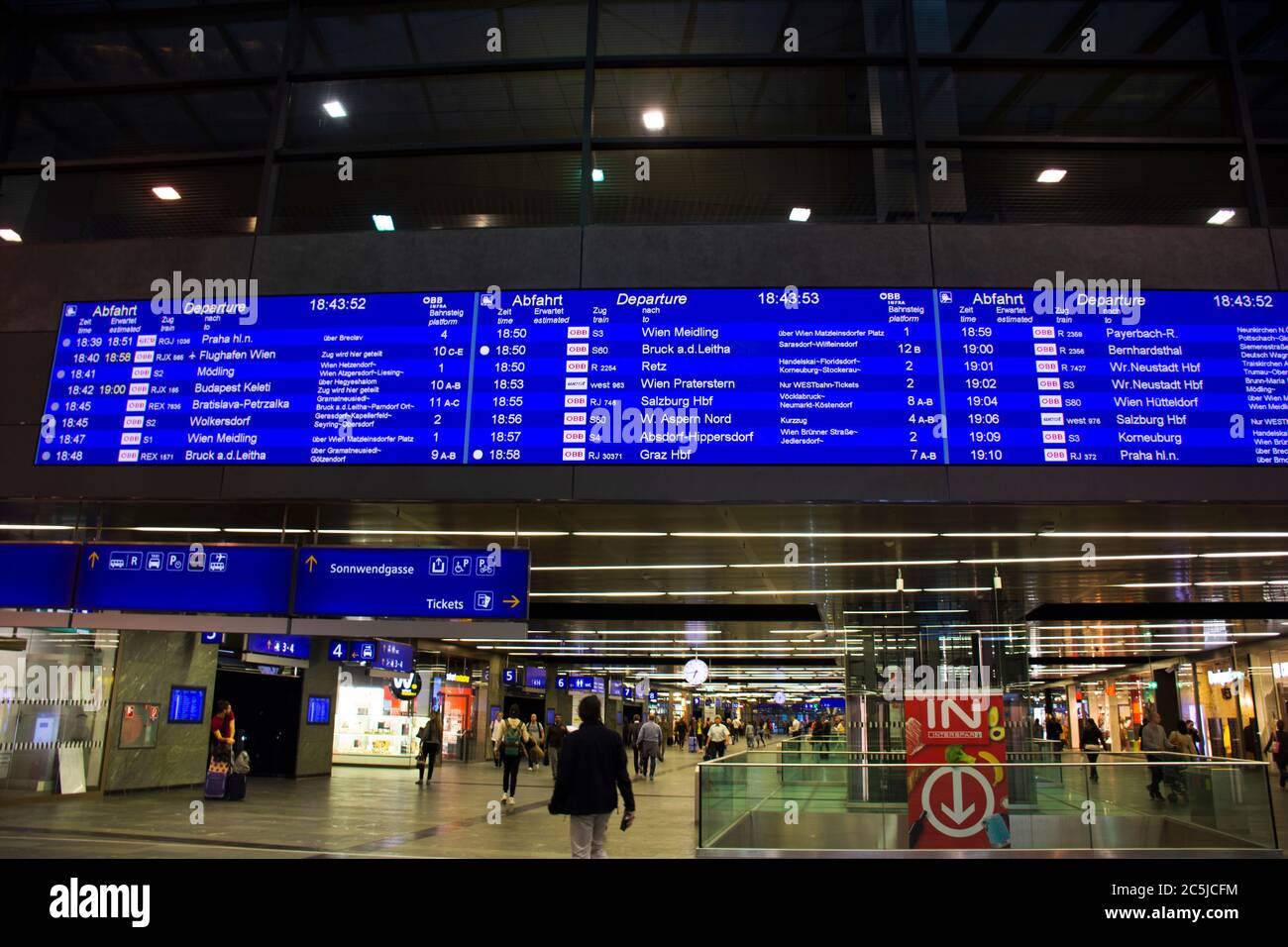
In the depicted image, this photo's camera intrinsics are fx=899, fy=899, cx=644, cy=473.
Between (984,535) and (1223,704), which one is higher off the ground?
(984,535)

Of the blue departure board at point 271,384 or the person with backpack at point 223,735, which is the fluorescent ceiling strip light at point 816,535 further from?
the person with backpack at point 223,735

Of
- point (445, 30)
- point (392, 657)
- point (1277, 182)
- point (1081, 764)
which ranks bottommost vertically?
point (1081, 764)

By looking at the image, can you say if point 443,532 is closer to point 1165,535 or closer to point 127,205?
point 127,205

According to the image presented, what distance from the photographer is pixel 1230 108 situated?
9266 mm

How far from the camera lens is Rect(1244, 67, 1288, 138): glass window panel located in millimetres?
10039

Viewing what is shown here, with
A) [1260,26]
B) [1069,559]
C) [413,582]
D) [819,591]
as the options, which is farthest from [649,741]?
[1260,26]

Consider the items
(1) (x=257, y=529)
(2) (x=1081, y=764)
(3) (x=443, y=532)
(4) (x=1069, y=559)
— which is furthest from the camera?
(4) (x=1069, y=559)

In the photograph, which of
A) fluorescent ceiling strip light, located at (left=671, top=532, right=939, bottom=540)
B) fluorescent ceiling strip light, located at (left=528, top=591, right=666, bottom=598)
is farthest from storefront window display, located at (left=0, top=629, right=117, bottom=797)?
fluorescent ceiling strip light, located at (left=671, top=532, right=939, bottom=540)

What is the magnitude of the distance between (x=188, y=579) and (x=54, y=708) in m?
10.3

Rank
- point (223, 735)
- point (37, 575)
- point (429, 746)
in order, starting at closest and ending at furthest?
point (37, 575) < point (223, 735) < point (429, 746)

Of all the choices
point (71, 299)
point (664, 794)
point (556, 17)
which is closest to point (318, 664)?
point (664, 794)

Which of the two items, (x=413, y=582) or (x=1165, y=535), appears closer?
(x=413, y=582)

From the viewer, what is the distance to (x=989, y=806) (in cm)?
941

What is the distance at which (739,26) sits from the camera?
34.2 feet
